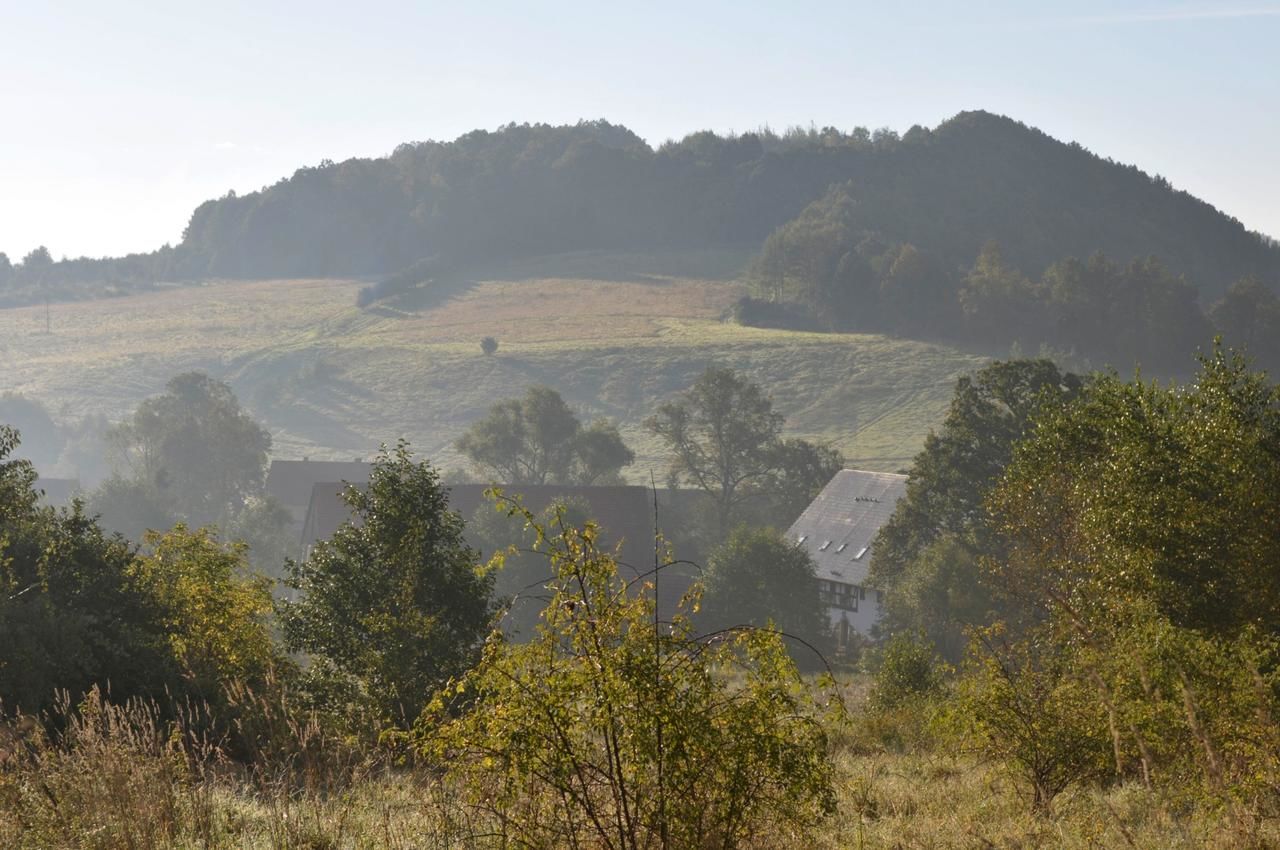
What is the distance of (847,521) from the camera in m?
56.7

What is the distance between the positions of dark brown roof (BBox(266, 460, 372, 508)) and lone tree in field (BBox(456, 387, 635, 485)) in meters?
9.26

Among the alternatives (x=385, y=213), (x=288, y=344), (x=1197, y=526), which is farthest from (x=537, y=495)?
(x=385, y=213)

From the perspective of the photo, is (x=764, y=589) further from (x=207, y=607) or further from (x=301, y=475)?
(x=301, y=475)

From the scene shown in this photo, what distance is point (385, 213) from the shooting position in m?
184

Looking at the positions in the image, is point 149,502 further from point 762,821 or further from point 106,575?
point 762,821

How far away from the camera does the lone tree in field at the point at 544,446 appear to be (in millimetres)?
74125

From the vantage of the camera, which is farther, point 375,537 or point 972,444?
point 972,444

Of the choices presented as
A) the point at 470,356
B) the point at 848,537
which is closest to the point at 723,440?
→ the point at 848,537

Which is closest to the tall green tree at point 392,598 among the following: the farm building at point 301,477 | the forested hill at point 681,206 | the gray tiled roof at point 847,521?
the gray tiled roof at point 847,521

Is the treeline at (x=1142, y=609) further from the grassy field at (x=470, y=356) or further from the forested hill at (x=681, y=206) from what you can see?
the forested hill at (x=681, y=206)

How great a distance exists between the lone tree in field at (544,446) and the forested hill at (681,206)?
82.5 metres

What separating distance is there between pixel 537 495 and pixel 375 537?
157 ft

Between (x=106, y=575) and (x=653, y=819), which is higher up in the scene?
(x=653, y=819)

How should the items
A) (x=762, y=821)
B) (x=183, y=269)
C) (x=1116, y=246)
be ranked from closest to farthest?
1. (x=762, y=821)
2. (x=1116, y=246)
3. (x=183, y=269)
